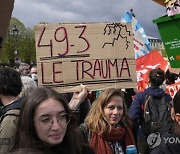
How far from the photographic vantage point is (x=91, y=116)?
9.64 ft

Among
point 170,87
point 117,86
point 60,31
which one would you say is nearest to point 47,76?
point 60,31

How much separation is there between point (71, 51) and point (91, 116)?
0.74 m

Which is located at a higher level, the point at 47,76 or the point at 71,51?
the point at 71,51

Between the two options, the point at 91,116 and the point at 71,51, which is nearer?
the point at 91,116

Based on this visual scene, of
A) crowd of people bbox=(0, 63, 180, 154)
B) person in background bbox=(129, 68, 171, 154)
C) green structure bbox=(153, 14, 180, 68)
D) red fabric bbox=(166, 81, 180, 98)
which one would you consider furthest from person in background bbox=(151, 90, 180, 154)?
red fabric bbox=(166, 81, 180, 98)

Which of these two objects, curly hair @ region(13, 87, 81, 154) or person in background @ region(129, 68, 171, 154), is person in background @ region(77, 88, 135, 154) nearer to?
curly hair @ region(13, 87, 81, 154)

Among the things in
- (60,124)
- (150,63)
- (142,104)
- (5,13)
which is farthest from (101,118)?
(150,63)

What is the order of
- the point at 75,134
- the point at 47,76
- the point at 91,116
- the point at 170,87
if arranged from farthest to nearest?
1. the point at 170,87
2. the point at 47,76
3. the point at 91,116
4. the point at 75,134

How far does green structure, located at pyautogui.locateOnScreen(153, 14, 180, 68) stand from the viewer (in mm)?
3325

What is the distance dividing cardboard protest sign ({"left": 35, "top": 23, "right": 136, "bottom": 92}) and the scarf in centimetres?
61

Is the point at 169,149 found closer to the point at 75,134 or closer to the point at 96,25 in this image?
the point at 75,134

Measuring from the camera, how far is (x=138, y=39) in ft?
31.1

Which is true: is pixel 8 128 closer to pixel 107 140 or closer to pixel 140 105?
pixel 107 140

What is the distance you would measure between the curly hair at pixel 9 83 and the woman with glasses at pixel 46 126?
2.85 feet
